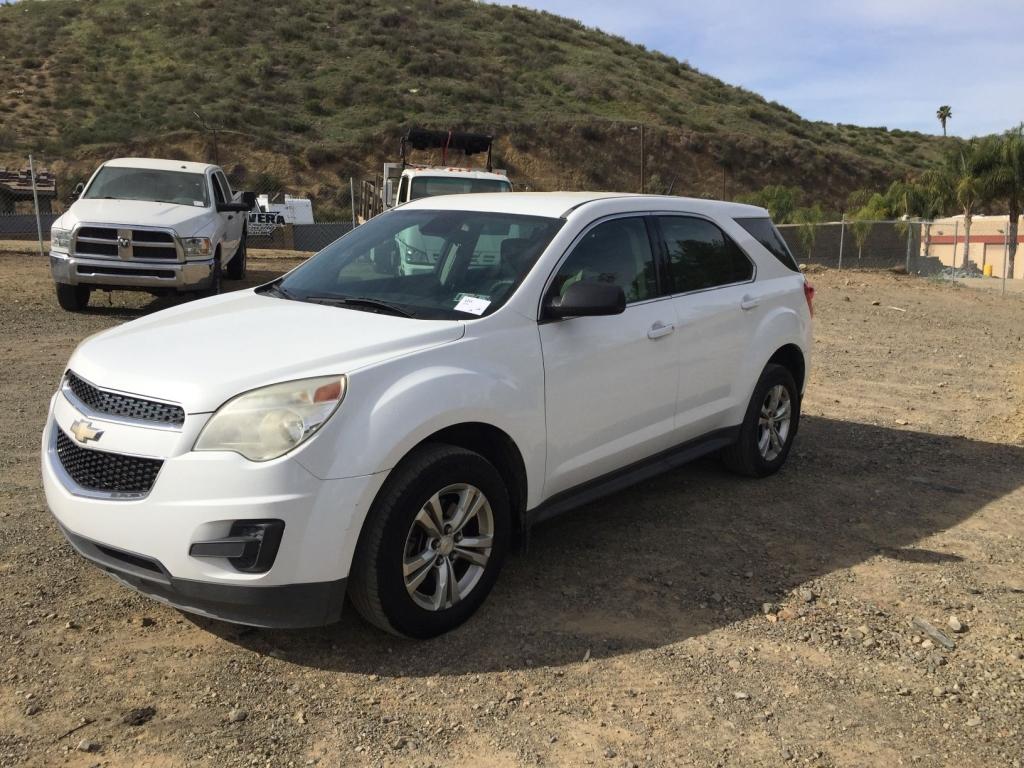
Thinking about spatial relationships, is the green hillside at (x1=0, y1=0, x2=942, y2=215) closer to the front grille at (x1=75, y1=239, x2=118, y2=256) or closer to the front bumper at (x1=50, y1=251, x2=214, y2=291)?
the front bumper at (x1=50, y1=251, x2=214, y2=291)

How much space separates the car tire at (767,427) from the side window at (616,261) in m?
1.29

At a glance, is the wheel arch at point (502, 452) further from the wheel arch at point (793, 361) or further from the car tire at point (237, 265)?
the car tire at point (237, 265)

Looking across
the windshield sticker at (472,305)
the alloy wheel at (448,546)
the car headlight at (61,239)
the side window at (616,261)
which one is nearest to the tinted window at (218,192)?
the car headlight at (61,239)

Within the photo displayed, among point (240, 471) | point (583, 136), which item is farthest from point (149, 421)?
point (583, 136)

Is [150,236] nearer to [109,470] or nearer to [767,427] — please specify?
[767,427]

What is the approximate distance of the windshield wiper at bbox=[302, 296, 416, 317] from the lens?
402 centimetres

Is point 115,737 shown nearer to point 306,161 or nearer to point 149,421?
point 149,421

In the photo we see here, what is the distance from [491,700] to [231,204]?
10.5 m

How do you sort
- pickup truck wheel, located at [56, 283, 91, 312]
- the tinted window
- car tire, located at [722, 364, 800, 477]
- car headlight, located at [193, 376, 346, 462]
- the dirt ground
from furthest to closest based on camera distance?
the tinted window, pickup truck wheel, located at [56, 283, 91, 312], car tire, located at [722, 364, 800, 477], car headlight, located at [193, 376, 346, 462], the dirt ground

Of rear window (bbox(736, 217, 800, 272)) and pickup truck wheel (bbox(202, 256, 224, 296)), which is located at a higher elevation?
rear window (bbox(736, 217, 800, 272))

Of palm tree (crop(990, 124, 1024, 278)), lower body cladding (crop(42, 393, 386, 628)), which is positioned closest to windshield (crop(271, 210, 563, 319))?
lower body cladding (crop(42, 393, 386, 628))

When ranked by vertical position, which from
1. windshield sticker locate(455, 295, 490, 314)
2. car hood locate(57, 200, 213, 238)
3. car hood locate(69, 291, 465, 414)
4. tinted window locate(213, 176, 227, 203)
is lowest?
car hood locate(69, 291, 465, 414)

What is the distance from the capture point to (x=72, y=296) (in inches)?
470

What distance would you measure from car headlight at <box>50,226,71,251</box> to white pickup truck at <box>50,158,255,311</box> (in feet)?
0.04
